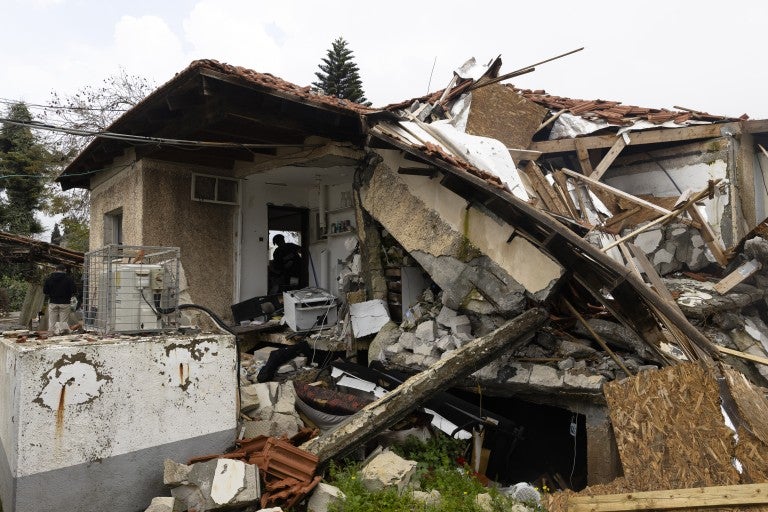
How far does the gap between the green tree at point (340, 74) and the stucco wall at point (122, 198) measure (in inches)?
721

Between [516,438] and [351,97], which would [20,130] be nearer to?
[351,97]

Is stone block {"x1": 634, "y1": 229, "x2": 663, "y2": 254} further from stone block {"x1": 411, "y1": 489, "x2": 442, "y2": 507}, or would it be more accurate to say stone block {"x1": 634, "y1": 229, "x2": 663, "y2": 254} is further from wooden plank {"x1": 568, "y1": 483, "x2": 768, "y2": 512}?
stone block {"x1": 411, "y1": 489, "x2": 442, "y2": 507}

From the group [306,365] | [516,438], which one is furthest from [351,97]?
[516,438]

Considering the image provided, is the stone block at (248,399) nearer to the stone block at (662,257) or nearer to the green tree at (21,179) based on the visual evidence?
the stone block at (662,257)

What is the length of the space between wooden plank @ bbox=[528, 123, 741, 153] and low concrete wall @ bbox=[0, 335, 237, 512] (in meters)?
6.76

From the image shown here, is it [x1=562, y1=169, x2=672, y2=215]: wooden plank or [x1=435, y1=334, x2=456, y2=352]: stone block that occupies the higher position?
[x1=562, y1=169, x2=672, y2=215]: wooden plank

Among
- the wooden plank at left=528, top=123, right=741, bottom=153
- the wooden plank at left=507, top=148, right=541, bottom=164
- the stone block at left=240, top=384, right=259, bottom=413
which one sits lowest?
the stone block at left=240, top=384, right=259, bottom=413

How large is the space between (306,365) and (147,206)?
370cm

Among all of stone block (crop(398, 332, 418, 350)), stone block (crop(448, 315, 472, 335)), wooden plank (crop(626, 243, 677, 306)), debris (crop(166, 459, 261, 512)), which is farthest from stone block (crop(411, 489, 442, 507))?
wooden plank (crop(626, 243, 677, 306))

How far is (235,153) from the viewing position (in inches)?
349

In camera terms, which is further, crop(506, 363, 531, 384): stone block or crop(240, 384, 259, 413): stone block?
crop(506, 363, 531, 384): stone block

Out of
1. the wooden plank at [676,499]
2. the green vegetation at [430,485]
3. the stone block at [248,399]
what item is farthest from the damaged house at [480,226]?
the stone block at [248,399]

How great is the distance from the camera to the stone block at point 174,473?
405cm

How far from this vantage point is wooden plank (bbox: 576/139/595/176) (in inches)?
349
